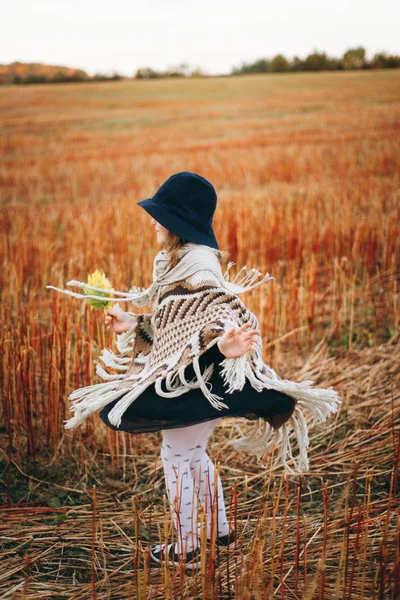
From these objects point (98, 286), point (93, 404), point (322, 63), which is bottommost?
point (93, 404)

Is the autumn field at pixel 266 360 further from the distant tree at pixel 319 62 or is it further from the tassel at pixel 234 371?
the distant tree at pixel 319 62

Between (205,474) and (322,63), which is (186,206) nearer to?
(205,474)

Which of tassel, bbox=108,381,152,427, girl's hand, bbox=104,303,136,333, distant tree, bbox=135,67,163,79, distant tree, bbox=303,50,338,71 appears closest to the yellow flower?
girl's hand, bbox=104,303,136,333

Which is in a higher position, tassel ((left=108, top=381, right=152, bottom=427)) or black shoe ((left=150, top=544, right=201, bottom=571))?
tassel ((left=108, top=381, right=152, bottom=427))

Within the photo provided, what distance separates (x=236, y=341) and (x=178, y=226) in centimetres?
44

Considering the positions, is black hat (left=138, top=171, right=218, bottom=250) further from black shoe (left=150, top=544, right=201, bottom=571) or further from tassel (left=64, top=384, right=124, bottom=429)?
black shoe (left=150, top=544, right=201, bottom=571)

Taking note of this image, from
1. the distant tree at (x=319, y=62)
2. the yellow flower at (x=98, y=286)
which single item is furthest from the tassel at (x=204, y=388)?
the distant tree at (x=319, y=62)

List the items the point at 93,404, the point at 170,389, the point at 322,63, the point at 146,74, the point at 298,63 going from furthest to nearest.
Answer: the point at 146,74, the point at 298,63, the point at 322,63, the point at 93,404, the point at 170,389

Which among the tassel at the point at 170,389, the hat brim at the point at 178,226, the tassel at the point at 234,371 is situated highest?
the hat brim at the point at 178,226

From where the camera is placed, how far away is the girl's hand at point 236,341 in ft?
5.20

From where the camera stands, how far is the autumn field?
176 centimetres

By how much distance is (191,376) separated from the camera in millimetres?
1761

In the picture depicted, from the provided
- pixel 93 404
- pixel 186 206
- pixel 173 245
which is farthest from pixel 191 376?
pixel 186 206

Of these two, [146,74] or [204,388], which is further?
[146,74]
